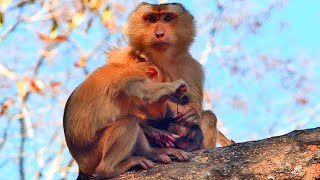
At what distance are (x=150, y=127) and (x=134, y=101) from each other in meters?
0.35

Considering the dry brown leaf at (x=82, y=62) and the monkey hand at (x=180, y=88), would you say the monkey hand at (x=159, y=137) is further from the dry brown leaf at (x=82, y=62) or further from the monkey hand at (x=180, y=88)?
the dry brown leaf at (x=82, y=62)

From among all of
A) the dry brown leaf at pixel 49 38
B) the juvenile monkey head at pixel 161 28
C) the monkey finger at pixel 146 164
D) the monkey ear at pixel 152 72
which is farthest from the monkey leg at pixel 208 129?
the dry brown leaf at pixel 49 38

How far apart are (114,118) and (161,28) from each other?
1.63 metres

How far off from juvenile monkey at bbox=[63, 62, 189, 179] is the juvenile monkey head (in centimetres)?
89

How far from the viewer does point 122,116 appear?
21.9ft

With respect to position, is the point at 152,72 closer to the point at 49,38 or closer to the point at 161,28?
the point at 161,28

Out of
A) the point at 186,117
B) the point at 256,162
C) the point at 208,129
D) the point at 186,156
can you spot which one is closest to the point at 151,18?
the point at 186,117

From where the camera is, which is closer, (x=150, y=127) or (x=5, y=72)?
(x=150, y=127)

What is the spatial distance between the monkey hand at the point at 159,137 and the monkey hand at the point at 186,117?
538 mm

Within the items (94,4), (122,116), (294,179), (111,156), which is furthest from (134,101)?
(94,4)

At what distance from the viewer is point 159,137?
6.84 metres

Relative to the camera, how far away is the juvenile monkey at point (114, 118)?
6.29m

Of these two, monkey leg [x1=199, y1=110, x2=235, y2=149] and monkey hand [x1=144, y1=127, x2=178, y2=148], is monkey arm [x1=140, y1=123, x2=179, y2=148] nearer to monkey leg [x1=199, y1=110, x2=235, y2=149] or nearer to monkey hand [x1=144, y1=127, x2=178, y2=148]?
monkey hand [x1=144, y1=127, x2=178, y2=148]

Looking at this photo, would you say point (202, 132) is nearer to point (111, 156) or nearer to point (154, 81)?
point (154, 81)
